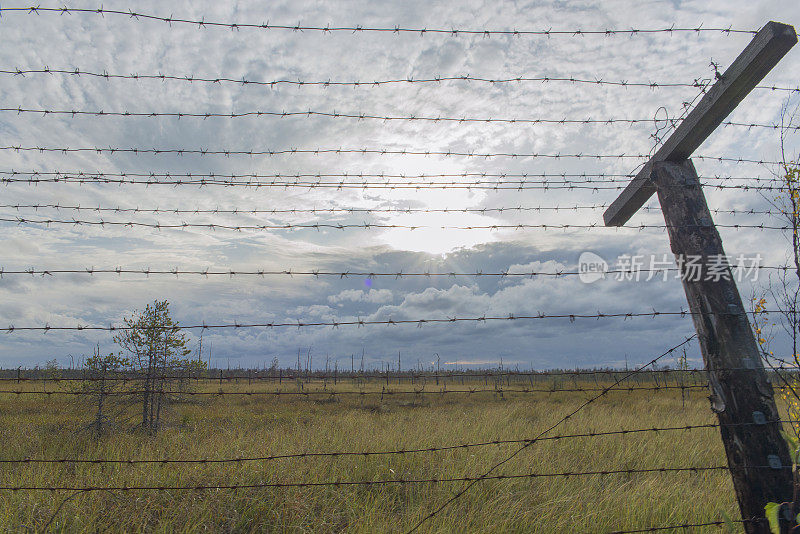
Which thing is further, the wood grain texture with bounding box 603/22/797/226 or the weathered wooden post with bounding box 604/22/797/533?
the wood grain texture with bounding box 603/22/797/226

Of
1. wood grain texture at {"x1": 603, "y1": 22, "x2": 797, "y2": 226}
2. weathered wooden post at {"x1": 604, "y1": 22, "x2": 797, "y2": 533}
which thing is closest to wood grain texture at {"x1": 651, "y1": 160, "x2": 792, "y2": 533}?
weathered wooden post at {"x1": 604, "y1": 22, "x2": 797, "y2": 533}

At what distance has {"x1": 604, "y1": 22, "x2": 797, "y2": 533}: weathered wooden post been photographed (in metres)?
3.15

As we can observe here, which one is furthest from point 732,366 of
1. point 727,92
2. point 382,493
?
point 382,493

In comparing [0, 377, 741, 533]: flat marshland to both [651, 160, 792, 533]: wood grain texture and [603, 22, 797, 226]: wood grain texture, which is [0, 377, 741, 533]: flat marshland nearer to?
[651, 160, 792, 533]: wood grain texture

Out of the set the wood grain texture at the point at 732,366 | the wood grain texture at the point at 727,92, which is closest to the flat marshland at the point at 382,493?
the wood grain texture at the point at 732,366

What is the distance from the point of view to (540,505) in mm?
4211

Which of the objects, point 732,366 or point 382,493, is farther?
point 382,493

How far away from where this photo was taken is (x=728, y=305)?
3.39 m

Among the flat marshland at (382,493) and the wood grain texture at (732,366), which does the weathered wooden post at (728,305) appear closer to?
the wood grain texture at (732,366)

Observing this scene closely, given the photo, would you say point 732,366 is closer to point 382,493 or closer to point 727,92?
point 727,92

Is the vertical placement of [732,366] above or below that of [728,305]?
below

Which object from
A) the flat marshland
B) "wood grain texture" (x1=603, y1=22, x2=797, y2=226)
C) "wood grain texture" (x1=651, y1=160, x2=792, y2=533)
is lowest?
the flat marshland

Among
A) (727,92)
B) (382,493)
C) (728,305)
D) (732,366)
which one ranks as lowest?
(382,493)

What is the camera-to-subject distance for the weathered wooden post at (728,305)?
10.3ft
